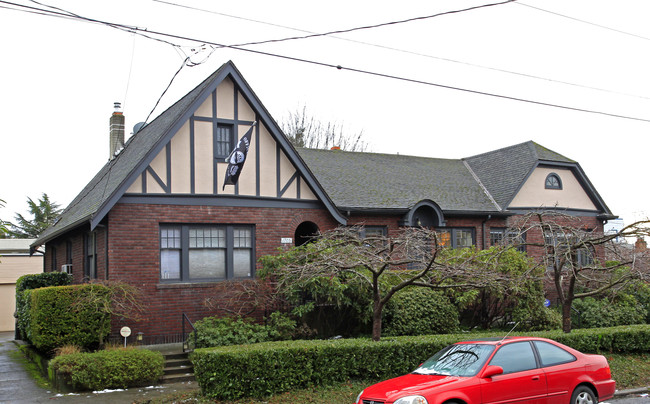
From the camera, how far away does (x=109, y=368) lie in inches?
486

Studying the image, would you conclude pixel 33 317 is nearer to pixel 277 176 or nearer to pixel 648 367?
pixel 277 176

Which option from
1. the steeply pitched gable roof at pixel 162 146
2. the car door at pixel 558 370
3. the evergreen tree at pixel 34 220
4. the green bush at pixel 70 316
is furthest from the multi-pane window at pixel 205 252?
the evergreen tree at pixel 34 220

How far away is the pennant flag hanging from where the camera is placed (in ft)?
52.3

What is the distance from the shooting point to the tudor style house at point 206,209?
1570 cm

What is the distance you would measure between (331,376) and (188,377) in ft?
11.7

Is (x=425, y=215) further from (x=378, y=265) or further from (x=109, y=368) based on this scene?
(x=109, y=368)

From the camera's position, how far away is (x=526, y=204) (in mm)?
24125

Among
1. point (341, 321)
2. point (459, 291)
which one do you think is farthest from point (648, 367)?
point (341, 321)

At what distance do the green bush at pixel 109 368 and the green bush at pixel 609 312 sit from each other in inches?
565

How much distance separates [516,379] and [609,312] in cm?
1295

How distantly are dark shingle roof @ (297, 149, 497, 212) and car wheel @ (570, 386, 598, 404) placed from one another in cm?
1100

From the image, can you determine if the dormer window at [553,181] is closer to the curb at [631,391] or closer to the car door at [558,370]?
the curb at [631,391]

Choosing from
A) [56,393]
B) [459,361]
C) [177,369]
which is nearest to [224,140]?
[177,369]

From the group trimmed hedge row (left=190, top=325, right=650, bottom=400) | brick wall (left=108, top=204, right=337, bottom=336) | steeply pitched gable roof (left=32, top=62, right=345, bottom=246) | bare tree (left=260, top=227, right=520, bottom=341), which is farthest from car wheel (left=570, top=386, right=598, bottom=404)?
steeply pitched gable roof (left=32, top=62, right=345, bottom=246)
